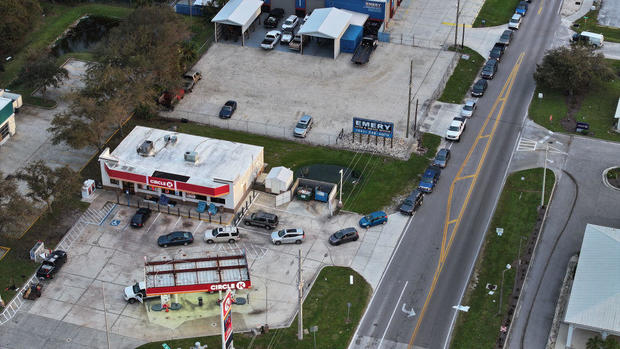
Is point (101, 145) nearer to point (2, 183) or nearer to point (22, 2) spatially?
point (2, 183)

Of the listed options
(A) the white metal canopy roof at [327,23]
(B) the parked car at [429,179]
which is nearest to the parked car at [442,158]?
(B) the parked car at [429,179]

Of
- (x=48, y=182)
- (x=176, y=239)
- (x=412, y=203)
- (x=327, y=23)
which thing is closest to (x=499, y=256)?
(x=412, y=203)

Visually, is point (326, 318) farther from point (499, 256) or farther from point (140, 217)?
point (140, 217)

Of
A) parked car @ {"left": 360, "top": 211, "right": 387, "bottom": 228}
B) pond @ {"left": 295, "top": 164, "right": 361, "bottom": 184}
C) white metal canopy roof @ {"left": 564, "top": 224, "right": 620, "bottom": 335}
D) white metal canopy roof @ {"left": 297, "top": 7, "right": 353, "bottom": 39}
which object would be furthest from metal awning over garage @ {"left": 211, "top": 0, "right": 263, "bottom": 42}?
white metal canopy roof @ {"left": 564, "top": 224, "right": 620, "bottom": 335}

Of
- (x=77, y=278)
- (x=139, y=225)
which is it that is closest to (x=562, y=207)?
(x=139, y=225)

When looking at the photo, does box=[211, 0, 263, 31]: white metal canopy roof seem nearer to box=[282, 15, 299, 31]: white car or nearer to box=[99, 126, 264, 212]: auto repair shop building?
box=[282, 15, 299, 31]: white car
